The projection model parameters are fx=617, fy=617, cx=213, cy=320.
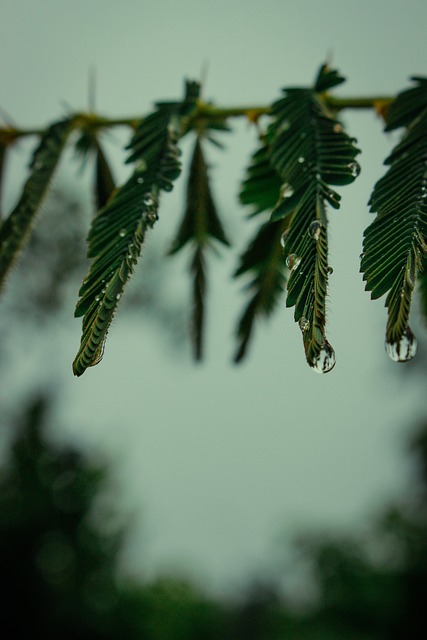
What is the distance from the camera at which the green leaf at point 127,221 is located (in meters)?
0.83

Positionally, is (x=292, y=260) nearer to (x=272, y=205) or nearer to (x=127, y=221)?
(x=127, y=221)

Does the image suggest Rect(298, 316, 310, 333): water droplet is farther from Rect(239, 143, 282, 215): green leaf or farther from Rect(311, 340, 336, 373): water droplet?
Rect(239, 143, 282, 215): green leaf

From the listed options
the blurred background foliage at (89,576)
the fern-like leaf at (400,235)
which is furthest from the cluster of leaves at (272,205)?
the blurred background foliage at (89,576)

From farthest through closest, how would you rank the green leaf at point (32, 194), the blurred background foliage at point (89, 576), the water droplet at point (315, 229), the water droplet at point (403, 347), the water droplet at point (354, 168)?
1. the blurred background foliage at point (89, 576)
2. the green leaf at point (32, 194)
3. the water droplet at point (354, 168)
4. the water droplet at point (315, 229)
5. the water droplet at point (403, 347)

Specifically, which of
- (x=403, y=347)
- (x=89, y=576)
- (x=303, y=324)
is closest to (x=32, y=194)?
(x=303, y=324)

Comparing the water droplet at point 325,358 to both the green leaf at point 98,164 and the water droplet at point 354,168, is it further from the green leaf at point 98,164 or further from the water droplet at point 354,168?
the green leaf at point 98,164

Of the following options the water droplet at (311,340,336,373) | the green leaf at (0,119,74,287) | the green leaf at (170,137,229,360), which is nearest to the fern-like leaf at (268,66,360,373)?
the water droplet at (311,340,336,373)

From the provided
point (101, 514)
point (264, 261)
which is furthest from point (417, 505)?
point (264, 261)

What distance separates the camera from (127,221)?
40.1 inches

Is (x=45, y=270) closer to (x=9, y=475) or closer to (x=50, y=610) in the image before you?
(x=9, y=475)

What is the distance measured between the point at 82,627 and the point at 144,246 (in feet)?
72.3

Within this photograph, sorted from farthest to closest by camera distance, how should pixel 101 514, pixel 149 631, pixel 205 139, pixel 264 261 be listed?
pixel 149 631 → pixel 101 514 → pixel 264 261 → pixel 205 139

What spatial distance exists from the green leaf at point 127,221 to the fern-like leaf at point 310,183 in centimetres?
20

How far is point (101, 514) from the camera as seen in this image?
21.5 metres
